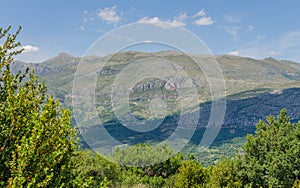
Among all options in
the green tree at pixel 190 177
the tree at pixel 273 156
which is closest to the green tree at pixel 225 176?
the tree at pixel 273 156

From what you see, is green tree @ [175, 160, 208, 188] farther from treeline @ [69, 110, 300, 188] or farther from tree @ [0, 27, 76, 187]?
tree @ [0, 27, 76, 187]

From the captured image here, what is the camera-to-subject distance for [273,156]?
34.4 meters

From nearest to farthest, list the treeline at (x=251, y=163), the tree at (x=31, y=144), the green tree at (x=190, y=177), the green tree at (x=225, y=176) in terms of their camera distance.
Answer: the tree at (x=31, y=144) → the green tree at (x=190, y=177) → the treeline at (x=251, y=163) → the green tree at (x=225, y=176)

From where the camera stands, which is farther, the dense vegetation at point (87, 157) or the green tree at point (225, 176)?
the green tree at point (225, 176)

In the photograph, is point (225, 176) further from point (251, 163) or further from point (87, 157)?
point (87, 157)

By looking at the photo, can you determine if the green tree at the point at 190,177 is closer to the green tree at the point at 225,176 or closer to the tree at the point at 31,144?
the green tree at the point at 225,176

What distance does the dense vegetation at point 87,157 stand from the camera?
263 inches

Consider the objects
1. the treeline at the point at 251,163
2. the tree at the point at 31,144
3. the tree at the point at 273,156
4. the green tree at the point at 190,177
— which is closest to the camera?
the tree at the point at 31,144

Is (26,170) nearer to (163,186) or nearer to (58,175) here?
(58,175)

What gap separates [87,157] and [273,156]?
2426 cm

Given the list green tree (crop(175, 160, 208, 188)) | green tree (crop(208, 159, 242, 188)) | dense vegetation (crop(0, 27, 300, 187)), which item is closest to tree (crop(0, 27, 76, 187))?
dense vegetation (crop(0, 27, 300, 187))

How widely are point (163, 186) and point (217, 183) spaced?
12806 mm

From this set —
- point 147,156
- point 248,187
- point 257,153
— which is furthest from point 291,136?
point 147,156

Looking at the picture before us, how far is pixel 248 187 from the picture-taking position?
113 feet
